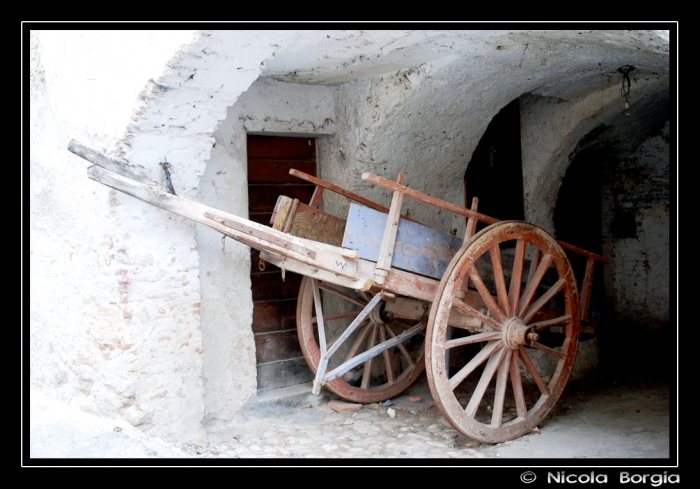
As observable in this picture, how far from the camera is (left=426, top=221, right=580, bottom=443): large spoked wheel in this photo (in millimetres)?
3615

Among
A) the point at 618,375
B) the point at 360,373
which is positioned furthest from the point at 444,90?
the point at 618,375

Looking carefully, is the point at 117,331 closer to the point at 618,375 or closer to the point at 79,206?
the point at 79,206

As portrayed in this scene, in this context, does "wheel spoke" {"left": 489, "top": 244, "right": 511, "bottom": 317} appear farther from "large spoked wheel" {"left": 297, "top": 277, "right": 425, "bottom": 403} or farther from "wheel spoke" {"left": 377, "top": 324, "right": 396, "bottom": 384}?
"wheel spoke" {"left": 377, "top": 324, "right": 396, "bottom": 384}

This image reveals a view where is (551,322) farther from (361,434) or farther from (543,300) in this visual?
(361,434)

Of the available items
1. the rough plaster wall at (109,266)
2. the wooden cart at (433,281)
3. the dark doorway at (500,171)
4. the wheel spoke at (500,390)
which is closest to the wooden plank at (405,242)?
the wooden cart at (433,281)

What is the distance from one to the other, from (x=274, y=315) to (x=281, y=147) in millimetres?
1319

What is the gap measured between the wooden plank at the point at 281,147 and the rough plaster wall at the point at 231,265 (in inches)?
5.7

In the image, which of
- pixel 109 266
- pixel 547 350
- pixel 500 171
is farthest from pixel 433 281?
pixel 500 171

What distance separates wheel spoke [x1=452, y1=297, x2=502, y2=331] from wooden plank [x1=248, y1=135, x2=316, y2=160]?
6.67 feet

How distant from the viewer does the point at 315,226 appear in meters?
4.12

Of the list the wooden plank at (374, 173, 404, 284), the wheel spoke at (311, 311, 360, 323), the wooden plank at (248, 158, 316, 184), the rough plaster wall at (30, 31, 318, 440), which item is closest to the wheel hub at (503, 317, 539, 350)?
the wooden plank at (374, 173, 404, 284)

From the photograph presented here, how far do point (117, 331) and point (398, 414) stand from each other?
83.5 inches

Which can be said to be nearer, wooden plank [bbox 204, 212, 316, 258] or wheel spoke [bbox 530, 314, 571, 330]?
wooden plank [bbox 204, 212, 316, 258]

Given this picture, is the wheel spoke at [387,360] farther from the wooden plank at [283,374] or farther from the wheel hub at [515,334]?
the wheel hub at [515,334]
